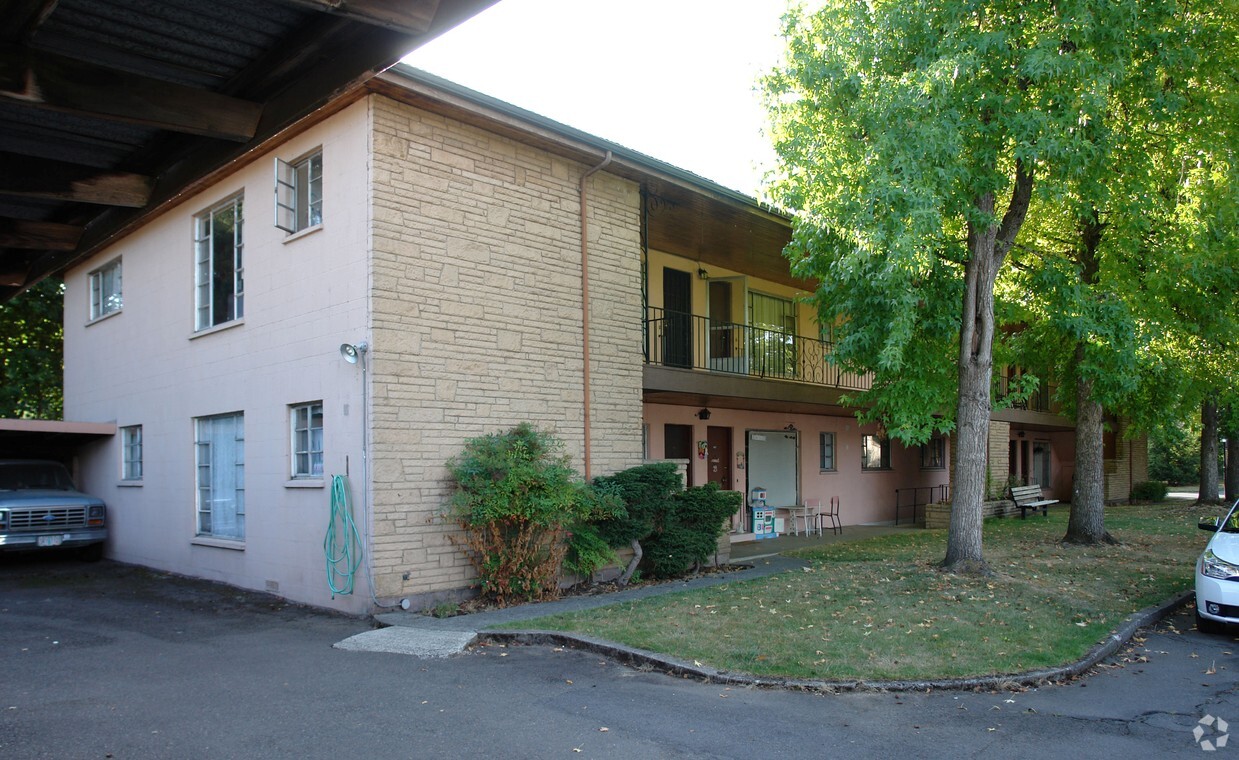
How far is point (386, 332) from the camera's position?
1011cm

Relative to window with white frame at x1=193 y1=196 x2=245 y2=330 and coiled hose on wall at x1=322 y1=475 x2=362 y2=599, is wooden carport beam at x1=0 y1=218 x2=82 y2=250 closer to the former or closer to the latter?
coiled hose on wall at x1=322 y1=475 x2=362 y2=599

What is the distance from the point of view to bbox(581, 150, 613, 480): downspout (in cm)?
1226

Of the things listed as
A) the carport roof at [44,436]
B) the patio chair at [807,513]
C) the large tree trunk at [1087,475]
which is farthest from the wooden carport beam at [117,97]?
the patio chair at [807,513]

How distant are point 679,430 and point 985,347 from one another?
21.8 feet

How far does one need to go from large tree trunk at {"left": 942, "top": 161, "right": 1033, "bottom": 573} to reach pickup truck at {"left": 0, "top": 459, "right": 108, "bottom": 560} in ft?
44.6

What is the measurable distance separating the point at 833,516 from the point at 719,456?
12.7 ft

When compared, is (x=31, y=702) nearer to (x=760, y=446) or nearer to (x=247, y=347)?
(x=247, y=347)

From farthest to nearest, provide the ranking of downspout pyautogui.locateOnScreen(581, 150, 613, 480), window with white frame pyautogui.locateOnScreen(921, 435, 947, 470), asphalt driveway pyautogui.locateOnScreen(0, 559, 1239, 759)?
window with white frame pyautogui.locateOnScreen(921, 435, 947, 470), downspout pyautogui.locateOnScreen(581, 150, 613, 480), asphalt driveway pyautogui.locateOnScreen(0, 559, 1239, 759)

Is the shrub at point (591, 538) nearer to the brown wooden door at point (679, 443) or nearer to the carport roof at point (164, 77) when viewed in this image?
the brown wooden door at point (679, 443)

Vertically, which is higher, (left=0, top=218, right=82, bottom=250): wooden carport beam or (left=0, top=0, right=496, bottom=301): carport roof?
(left=0, top=0, right=496, bottom=301): carport roof

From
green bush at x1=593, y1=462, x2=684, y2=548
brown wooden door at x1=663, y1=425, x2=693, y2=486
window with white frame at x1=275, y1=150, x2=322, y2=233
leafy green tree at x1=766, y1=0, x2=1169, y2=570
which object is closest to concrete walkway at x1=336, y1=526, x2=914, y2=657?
green bush at x1=593, y1=462, x2=684, y2=548

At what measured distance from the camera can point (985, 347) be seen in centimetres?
1201

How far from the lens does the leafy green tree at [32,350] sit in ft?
81.6

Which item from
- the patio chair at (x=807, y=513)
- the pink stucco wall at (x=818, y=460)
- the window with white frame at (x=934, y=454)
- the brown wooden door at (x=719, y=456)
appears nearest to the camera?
the pink stucco wall at (x=818, y=460)
